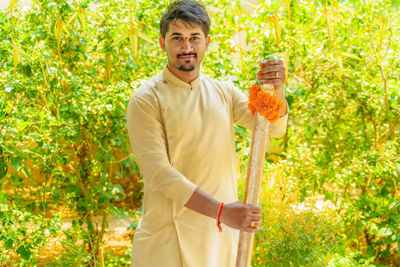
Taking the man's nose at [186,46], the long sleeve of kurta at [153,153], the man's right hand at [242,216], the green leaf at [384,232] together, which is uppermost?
the man's nose at [186,46]

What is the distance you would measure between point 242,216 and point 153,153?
1.07 feet

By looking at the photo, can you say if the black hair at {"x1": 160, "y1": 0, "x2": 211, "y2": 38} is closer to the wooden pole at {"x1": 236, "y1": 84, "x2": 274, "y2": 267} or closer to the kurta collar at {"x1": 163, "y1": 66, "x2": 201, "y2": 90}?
the kurta collar at {"x1": 163, "y1": 66, "x2": 201, "y2": 90}

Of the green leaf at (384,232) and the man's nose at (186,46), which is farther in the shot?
the green leaf at (384,232)

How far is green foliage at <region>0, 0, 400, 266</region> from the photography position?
8.01ft

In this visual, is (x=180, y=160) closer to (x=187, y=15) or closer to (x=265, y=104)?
(x=265, y=104)

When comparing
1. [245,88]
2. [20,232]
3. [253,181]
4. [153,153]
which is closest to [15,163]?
[20,232]

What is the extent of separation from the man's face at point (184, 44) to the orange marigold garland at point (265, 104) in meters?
0.23

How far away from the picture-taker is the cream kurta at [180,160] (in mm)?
1568

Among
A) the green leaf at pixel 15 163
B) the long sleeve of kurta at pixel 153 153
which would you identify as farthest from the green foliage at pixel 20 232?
the long sleeve of kurta at pixel 153 153

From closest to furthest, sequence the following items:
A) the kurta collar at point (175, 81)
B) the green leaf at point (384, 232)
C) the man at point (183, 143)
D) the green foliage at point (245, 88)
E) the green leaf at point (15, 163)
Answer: the man at point (183, 143) < the kurta collar at point (175, 81) < the green leaf at point (15, 163) < the green foliage at point (245, 88) < the green leaf at point (384, 232)

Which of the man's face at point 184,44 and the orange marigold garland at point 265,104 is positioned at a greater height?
the man's face at point 184,44

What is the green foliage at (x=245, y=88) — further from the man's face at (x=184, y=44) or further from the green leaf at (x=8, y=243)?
the man's face at (x=184, y=44)

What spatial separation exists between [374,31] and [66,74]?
178 centimetres

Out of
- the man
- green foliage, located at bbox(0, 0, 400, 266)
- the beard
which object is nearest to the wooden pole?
the man
